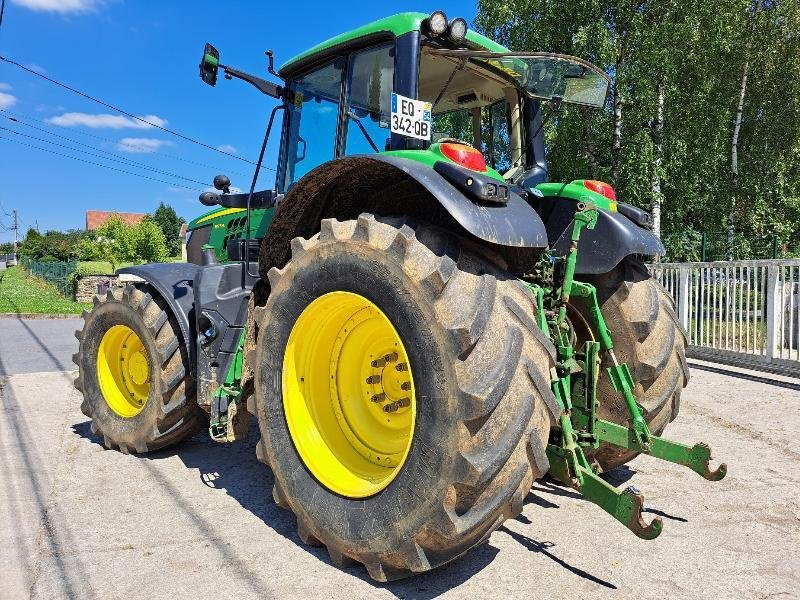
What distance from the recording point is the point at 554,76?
3551mm

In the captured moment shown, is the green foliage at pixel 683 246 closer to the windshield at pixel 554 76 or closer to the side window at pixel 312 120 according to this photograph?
the windshield at pixel 554 76

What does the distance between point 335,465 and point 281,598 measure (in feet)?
2.02

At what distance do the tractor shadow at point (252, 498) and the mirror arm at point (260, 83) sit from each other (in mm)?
2393

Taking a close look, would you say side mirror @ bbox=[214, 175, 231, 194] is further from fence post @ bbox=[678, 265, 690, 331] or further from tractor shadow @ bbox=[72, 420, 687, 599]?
fence post @ bbox=[678, 265, 690, 331]

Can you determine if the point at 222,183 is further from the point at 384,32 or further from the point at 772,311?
the point at 772,311

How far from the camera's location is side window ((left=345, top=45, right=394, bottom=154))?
316cm

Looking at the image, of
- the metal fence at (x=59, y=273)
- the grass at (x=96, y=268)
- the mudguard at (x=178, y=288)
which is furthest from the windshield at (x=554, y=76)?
the grass at (x=96, y=268)

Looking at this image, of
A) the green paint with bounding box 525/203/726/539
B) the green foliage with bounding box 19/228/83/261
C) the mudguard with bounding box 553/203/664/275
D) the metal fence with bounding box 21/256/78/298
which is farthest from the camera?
the green foliage with bounding box 19/228/83/261

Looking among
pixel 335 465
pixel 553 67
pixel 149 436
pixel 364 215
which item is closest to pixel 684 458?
pixel 335 465

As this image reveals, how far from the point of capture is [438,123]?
13.0 feet

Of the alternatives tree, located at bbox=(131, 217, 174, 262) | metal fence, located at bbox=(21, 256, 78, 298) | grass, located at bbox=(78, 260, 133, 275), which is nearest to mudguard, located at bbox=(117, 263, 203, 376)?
metal fence, located at bbox=(21, 256, 78, 298)

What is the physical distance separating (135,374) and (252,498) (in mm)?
1575

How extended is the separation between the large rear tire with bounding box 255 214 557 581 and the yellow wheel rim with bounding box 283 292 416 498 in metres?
0.01

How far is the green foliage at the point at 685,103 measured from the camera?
14.0 metres
